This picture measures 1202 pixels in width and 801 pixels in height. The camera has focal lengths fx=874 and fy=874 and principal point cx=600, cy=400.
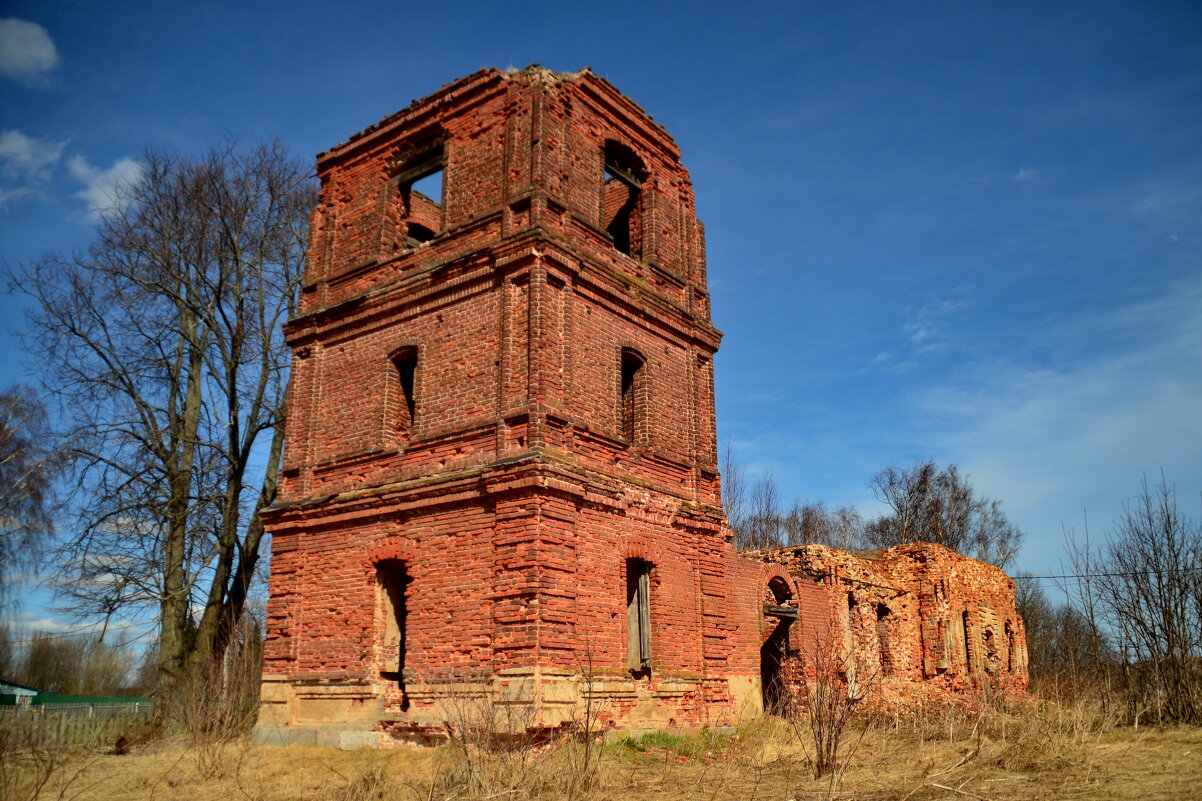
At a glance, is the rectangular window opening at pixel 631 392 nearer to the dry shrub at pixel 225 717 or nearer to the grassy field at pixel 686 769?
the grassy field at pixel 686 769

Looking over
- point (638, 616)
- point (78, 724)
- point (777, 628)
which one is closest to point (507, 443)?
point (638, 616)

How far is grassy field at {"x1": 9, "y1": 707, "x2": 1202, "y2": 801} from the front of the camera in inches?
309

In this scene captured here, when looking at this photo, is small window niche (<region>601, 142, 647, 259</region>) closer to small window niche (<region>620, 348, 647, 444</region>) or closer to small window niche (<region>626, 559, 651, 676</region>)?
small window niche (<region>620, 348, 647, 444</region>)

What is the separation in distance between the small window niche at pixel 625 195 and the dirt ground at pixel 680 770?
8256mm

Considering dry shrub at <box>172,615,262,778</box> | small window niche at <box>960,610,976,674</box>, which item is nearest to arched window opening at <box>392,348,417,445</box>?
dry shrub at <box>172,615,262,778</box>

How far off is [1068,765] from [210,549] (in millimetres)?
15772

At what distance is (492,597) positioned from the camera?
11281 millimetres

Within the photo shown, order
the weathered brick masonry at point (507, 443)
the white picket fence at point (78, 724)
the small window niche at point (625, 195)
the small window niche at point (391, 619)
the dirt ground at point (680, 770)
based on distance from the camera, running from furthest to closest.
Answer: the small window niche at point (625, 195)
the white picket fence at point (78, 724)
the small window niche at point (391, 619)
the weathered brick masonry at point (507, 443)
the dirt ground at point (680, 770)

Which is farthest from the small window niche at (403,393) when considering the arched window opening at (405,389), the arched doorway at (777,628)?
the arched doorway at (777,628)

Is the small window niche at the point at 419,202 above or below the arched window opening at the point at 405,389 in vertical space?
above

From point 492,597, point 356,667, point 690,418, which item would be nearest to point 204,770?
point 356,667

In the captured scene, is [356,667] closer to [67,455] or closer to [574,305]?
[574,305]

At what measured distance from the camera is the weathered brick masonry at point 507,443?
11.6m

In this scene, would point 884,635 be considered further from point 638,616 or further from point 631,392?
point 631,392
